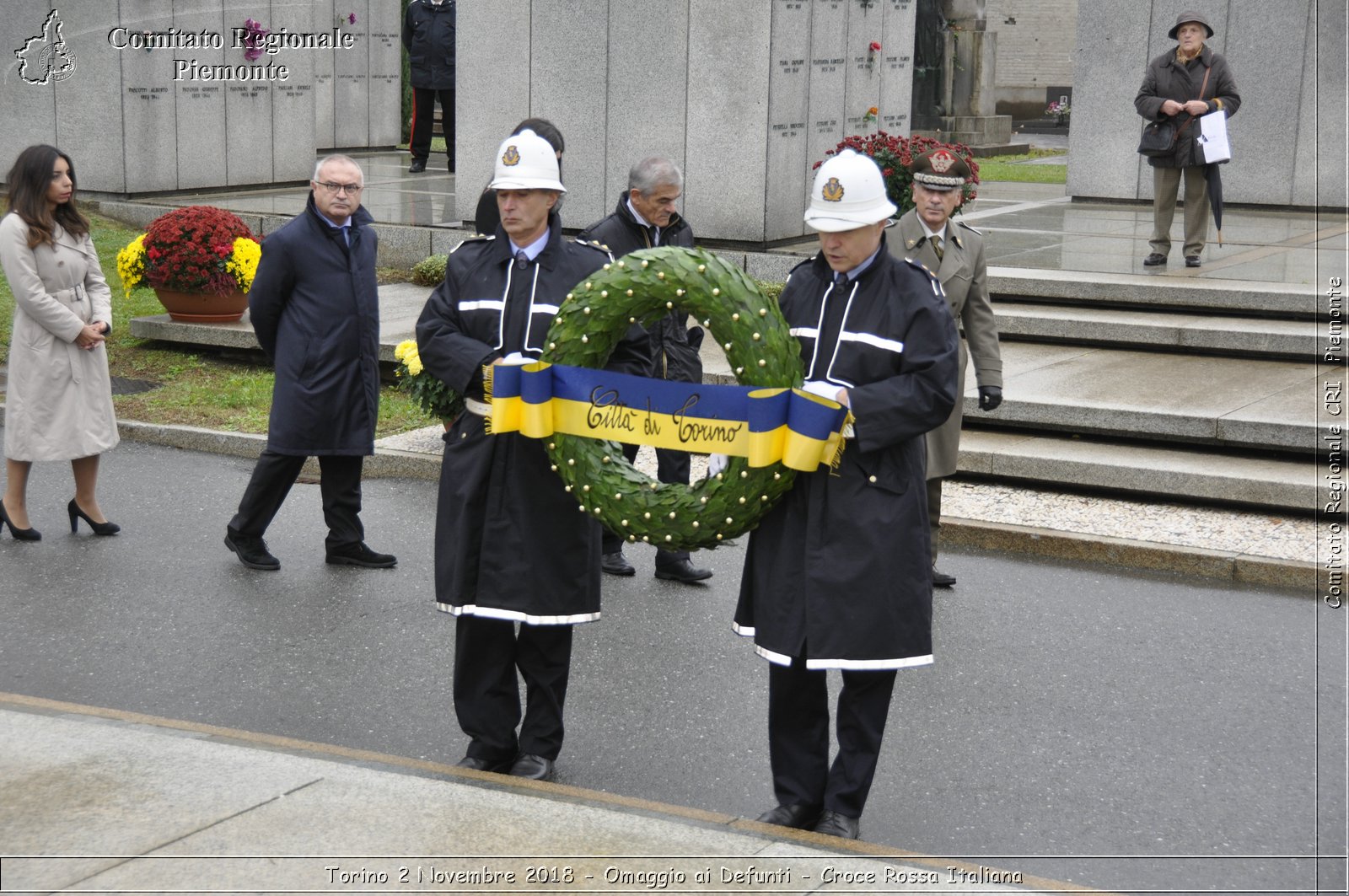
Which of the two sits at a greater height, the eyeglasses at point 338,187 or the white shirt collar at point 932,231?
the eyeglasses at point 338,187

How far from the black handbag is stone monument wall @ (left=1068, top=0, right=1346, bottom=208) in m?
4.21

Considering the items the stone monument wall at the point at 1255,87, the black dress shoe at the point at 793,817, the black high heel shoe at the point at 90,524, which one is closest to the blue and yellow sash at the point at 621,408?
the black dress shoe at the point at 793,817

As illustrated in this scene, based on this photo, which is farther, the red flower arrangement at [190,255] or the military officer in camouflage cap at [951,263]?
the red flower arrangement at [190,255]

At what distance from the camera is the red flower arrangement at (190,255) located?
12.8 m

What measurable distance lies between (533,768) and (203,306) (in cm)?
881

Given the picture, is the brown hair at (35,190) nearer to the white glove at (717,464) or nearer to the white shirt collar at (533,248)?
the white shirt collar at (533,248)

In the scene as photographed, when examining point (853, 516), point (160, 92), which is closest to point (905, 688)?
point (853, 516)

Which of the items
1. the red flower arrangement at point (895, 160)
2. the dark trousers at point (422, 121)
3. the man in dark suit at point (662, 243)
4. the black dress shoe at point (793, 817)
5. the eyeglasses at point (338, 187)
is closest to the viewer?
the black dress shoe at point (793, 817)

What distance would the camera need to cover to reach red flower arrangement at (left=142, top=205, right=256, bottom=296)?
12.8 metres

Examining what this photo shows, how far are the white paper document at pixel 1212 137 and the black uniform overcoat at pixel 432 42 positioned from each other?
1168cm

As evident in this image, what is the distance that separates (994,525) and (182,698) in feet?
14.2

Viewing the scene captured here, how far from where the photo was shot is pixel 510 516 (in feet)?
17.0

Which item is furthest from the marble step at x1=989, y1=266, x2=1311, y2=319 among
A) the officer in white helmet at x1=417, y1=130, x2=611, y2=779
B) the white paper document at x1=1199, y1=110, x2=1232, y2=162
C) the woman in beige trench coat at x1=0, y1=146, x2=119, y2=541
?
the officer in white helmet at x1=417, y1=130, x2=611, y2=779

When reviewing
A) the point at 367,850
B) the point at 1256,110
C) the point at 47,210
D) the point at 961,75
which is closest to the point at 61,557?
the point at 47,210
